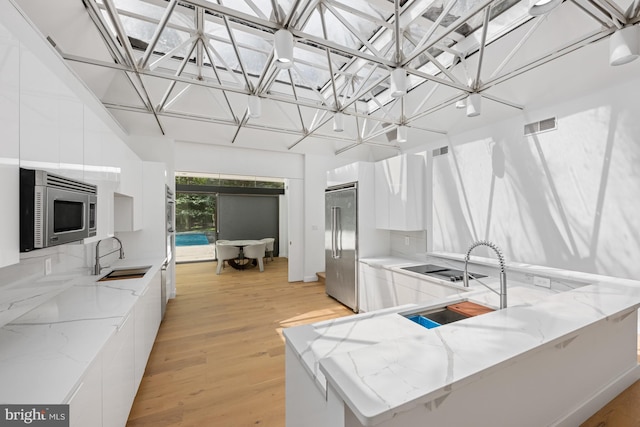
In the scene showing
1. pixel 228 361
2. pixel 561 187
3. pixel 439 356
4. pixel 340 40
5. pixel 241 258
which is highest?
pixel 340 40

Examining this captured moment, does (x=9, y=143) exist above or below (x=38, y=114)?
below

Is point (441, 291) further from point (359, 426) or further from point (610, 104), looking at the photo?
point (610, 104)

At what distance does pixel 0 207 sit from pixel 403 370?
5.12 ft

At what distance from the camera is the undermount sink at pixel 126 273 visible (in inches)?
111

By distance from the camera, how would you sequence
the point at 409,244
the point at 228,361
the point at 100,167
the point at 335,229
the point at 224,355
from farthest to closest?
the point at 335,229 < the point at 409,244 < the point at 224,355 < the point at 228,361 < the point at 100,167

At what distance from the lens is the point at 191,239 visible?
887cm

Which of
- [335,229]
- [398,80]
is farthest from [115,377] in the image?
[335,229]

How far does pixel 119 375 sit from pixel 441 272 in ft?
11.0

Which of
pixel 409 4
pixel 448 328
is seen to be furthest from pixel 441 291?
pixel 409 4

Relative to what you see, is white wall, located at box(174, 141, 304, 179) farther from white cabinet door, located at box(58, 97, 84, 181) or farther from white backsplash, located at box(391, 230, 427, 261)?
white cabinet door, located at box(58, 97, 84, 181)

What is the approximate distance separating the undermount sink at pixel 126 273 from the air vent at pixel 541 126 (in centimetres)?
499

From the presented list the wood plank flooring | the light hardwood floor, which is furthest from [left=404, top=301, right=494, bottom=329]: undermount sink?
the wood plank flooring

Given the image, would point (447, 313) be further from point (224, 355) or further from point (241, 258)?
point (241, 258)

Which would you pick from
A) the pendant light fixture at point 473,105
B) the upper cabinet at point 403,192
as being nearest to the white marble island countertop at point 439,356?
the pendant light fixture at point 473,105
